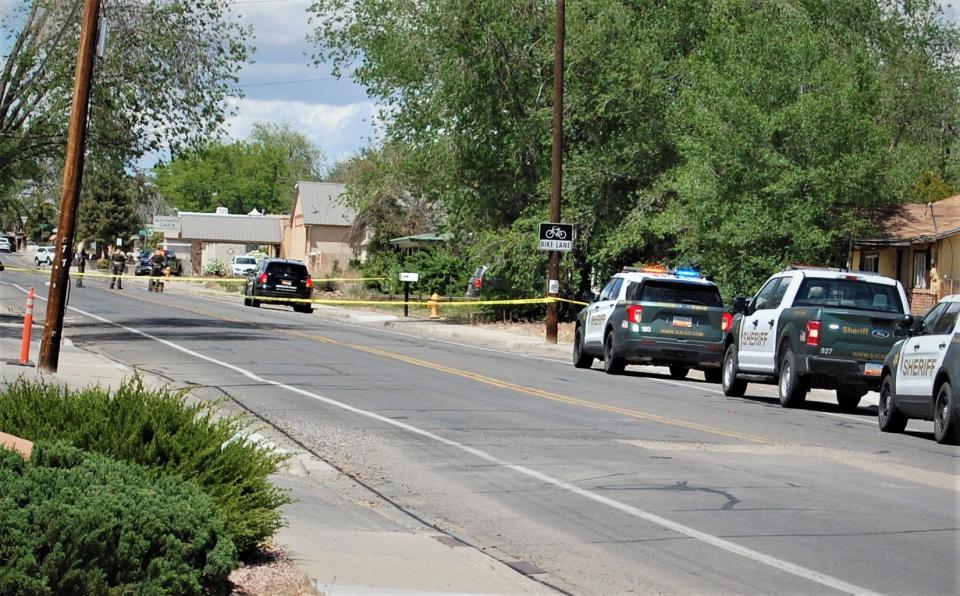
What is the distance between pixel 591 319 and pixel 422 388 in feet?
24.3

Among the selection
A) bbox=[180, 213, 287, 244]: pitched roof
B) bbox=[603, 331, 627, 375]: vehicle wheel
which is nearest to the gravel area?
bbox=[603, 331, 627, 375]: vehicle wheel

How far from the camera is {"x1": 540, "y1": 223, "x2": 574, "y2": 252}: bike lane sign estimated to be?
34281mm

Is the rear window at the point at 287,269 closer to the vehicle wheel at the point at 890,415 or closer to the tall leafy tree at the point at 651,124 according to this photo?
the tall leafy tree at the point at 651,124

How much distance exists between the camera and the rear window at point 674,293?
24859 mm

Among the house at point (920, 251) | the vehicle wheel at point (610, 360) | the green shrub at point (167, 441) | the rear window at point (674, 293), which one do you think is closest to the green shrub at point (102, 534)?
the green shrub at point (167, 441)

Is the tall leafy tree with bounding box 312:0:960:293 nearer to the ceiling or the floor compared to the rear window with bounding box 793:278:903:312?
nearer to the ceiling

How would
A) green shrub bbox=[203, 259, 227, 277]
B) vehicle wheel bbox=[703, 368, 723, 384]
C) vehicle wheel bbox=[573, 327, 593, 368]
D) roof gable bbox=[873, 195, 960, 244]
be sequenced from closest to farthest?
vehicle wheel bbox=[703, 368, 723, 384] < vehicle wheel bbox=[573, 327, 593, 368] < roof gable bbox=[873, 195, 960, 244] < green shrub bbox=[203, 259, 227, 277]

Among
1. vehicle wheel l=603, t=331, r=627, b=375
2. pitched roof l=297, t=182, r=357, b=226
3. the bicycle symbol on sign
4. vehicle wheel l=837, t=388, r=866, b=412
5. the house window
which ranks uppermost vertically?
pitched roof l=297, t=182, r=357, b=226

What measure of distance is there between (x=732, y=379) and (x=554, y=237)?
12656 millimetres

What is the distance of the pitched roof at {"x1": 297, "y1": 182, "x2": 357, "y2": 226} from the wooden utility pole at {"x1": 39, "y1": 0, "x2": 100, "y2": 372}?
75247 millimetres

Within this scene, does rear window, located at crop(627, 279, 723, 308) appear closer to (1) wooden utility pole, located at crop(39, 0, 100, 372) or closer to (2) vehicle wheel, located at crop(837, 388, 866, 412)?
(2) vehicle wheel, located at crop(837, 388, 866, 412)

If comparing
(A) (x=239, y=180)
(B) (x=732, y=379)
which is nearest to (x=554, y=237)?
(B) (x=732, y=379)

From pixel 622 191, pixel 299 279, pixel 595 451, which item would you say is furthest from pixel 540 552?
pixel 299 279

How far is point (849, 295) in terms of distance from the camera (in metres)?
20.6
